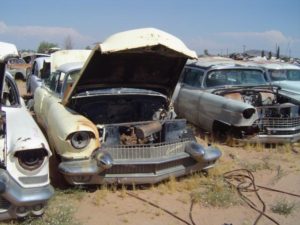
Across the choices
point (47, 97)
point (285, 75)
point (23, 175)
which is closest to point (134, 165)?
point (23, 175)

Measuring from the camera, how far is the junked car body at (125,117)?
15.6ft

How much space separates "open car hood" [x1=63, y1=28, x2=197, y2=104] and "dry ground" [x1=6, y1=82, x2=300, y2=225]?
143 centimetres

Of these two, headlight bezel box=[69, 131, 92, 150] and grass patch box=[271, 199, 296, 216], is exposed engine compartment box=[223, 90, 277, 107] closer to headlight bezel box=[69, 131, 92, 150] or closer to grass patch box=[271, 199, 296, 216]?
grass patch box=[271, 199, 296, 216]

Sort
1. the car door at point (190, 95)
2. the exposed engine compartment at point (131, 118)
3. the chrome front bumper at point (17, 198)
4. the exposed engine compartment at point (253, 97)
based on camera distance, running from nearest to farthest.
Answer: the chrome front bumper at point (17, 198) < the exposed engine compartment at point (131, 118) < the exposed engine compartment at point (253, 97) < the car door at point (190, 95)

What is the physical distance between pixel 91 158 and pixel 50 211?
0.74m

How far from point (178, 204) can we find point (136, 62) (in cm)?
198

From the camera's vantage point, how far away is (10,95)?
543 cm

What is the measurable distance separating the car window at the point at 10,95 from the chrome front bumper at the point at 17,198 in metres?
1.71

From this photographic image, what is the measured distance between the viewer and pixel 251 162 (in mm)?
6508

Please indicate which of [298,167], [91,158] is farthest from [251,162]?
[91,158]

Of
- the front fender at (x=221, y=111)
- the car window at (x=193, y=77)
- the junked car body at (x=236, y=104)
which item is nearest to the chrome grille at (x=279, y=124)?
the junked car body at (x=236, y=104)

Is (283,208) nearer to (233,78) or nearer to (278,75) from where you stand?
(233,78)

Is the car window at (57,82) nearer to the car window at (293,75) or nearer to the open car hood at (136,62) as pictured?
the open car hood at (136,62)

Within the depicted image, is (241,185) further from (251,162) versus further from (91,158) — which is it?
(91,158)
